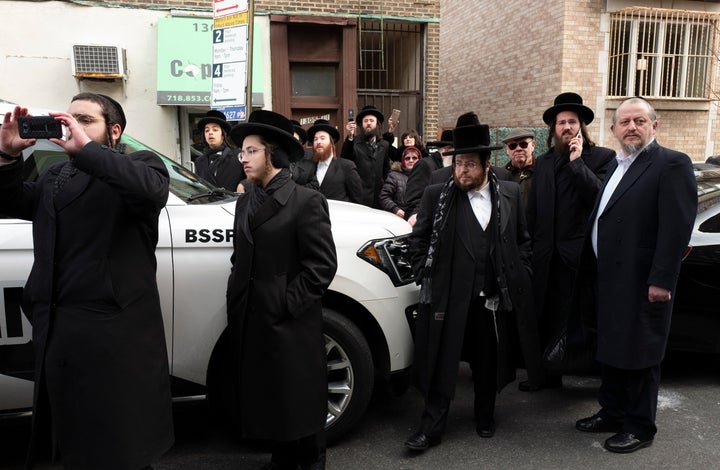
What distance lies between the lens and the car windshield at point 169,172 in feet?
10.2

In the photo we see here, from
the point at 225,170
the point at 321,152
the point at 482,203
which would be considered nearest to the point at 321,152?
the point at 321,152

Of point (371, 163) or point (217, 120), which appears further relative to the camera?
point (371, 163)

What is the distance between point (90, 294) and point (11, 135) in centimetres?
68

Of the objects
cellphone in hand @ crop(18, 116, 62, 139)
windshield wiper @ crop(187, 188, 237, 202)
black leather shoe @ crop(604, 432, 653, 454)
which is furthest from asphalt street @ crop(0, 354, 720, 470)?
cellphone in hand @ crop(18, 116, 62, 139)

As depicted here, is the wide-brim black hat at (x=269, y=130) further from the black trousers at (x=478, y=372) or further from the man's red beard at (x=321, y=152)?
the man's red beard at (x=321, y=152)

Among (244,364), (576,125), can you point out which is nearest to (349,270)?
(244,364)

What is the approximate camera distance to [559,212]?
3934 millimetres

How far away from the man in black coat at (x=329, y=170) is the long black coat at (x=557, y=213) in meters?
2.08

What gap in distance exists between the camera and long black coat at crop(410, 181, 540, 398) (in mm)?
3361

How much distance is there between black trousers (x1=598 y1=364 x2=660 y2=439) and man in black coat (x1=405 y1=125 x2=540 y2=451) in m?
0.49

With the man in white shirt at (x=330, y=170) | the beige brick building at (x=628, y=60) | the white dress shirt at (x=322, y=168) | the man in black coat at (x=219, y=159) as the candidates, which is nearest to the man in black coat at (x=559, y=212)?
the man in white shirt at (x=330, y=170)

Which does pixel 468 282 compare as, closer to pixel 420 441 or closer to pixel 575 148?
pixel 420 441

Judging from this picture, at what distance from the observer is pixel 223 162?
554 cm

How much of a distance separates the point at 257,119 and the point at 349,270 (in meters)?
1.01
